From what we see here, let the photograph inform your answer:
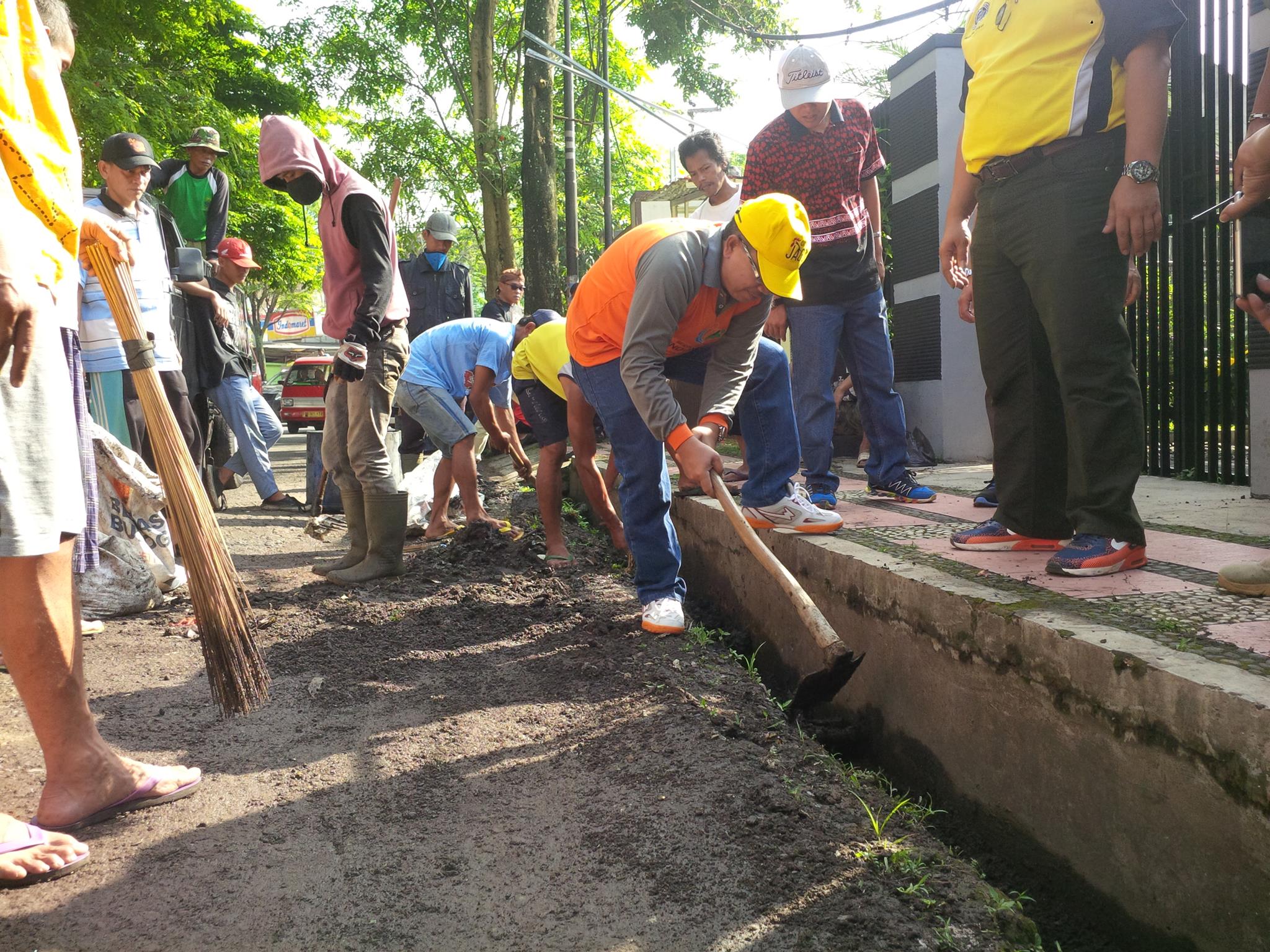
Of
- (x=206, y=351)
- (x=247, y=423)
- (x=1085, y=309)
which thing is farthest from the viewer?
(x=247, y=423)

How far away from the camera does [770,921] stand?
6.27ft

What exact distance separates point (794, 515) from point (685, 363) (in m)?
0.72

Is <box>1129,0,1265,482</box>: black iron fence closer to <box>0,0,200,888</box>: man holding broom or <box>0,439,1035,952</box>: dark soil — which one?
<box>0,439,1035,952</box>: dark soil

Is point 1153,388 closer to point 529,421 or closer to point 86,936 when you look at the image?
point 529,421

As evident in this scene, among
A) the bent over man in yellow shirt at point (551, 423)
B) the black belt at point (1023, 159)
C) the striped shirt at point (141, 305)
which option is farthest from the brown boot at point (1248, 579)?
the striped shirt at point (141, 305)

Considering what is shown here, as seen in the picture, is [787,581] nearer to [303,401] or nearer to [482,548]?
[482,548]

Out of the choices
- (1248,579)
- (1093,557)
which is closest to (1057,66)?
(1093,557)

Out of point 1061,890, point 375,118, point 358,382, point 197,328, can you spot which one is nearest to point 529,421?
point 358,382

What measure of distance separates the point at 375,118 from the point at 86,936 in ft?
76.7

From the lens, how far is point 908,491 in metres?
4.55

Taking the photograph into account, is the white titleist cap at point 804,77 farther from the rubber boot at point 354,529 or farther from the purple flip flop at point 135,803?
the purple flip flop at point 135,803

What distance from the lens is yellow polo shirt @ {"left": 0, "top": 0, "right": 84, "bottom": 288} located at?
1969 mm

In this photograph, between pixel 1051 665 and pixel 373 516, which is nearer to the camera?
pixel 1051 665

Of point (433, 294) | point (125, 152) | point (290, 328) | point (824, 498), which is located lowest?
point (824, 498)
